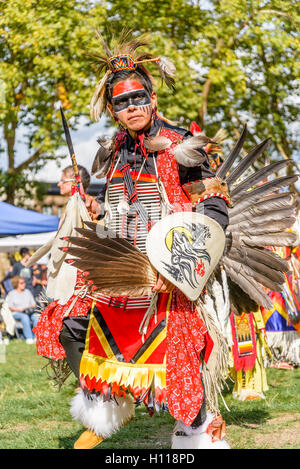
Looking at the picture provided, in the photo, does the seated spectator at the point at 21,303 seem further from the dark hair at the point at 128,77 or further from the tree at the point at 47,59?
the dark hair at the point at 128,77

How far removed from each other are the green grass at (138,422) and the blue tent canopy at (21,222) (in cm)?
449

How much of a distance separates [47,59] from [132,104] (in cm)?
1003

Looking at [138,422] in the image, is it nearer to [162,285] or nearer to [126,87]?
[162,285]

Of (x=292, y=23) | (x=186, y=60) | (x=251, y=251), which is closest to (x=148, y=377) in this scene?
(x=251, y=251)

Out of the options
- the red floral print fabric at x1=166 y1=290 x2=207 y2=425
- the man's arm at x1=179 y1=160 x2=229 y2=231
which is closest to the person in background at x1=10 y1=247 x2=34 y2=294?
the man's arm at x1=179 y1=160 x2=229 y2=231

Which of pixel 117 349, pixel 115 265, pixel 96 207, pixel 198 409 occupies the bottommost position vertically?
pixel 198 409

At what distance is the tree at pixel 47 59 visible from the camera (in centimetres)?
1224

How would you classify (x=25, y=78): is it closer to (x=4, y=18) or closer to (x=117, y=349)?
(x=4, y=18)

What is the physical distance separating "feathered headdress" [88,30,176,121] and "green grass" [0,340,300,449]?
2.10m

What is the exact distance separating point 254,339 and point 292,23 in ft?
29.0

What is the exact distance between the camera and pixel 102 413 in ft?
9.74

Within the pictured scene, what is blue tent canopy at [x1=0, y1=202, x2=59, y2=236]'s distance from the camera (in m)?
10.6

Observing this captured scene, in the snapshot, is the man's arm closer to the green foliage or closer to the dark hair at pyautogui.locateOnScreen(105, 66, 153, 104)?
the dark hair at pyautogui.locateOnScreen(105, 66, 153, 104)

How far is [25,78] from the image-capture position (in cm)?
1352
